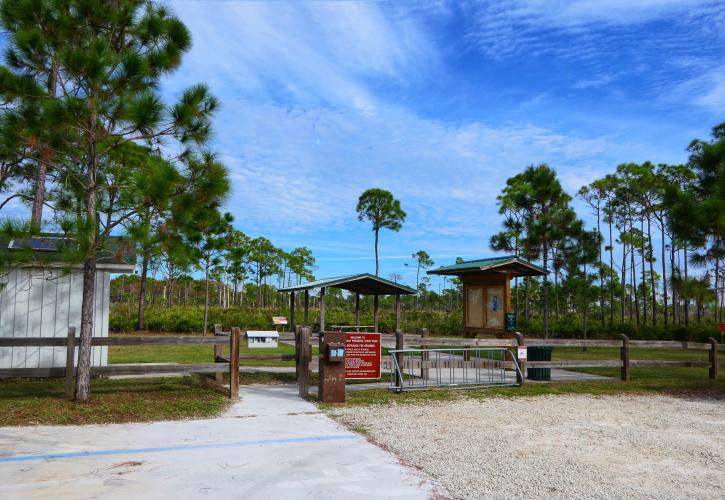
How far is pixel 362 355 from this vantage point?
10.7 meters

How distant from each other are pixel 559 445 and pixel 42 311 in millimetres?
10160

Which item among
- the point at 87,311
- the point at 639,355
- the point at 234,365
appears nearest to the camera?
the point at 87,311

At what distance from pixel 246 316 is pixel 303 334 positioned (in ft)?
83.0

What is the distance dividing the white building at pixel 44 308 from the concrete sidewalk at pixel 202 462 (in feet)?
15.7

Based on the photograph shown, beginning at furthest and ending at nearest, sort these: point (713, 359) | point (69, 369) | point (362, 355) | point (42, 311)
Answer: point (713, 359)
point (42, 311)
point (362, 355)
point (69, 369)

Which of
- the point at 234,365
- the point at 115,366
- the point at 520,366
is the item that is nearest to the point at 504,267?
the point at 520,366

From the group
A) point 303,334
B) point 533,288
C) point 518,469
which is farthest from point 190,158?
point 533,288

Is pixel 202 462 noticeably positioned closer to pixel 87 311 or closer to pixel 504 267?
Result: pixel 87 311

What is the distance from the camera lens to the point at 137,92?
858 cm

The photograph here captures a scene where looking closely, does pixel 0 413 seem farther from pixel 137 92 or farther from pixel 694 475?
pixel 694 475

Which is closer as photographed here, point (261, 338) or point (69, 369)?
point (69, 369)

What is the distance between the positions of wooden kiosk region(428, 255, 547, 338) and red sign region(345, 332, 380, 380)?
6566 millimetres

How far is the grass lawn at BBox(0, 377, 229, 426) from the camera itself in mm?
7547

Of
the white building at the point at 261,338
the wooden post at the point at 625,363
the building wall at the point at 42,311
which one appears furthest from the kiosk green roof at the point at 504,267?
the building wall at the point at 42,311
